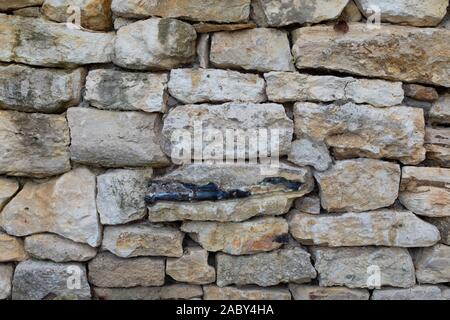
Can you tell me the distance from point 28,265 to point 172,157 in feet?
2.64

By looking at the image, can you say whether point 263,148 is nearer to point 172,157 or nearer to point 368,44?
point 172,157

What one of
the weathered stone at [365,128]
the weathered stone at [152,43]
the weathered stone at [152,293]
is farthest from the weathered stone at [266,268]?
the weathered stone at [152,43]

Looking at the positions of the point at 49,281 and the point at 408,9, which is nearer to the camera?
the point at 408,9

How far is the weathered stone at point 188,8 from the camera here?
171 centimetres

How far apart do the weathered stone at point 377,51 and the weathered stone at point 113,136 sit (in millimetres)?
699

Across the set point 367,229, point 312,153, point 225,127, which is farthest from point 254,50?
point 367,229

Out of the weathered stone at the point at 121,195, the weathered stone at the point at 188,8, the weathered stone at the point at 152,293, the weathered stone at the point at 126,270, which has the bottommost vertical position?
the weathered stone at the point at 152,293

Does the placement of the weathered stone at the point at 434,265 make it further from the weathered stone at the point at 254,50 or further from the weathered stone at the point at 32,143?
the weathered stone at the point at 32,143

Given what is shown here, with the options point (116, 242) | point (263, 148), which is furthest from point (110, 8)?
point (116, 242)

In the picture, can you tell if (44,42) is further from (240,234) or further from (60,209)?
(240,234)

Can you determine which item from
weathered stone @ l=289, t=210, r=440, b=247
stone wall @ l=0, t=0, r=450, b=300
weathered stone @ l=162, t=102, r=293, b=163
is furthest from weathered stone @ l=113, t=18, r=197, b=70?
weathered stone @ l=289, t=210, r=440, b=247

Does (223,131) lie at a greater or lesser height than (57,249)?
greater

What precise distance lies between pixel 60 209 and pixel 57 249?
0.60ft

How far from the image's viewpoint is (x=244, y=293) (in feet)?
6.12
